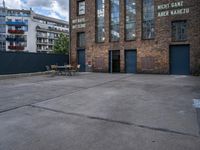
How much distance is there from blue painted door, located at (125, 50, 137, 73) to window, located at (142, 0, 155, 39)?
2.04 metres

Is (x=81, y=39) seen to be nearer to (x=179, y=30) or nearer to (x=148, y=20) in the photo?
(x=148, y=20)

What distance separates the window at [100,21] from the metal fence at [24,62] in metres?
5.48

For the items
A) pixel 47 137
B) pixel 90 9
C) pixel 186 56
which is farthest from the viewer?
pixel 90 9

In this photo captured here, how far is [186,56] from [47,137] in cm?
1621

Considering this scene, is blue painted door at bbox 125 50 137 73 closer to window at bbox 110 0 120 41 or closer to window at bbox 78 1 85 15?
window at bbox 110 0 120 41

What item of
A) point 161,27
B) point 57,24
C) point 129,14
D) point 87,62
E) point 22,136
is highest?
point 57,24

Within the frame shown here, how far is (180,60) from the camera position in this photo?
57.2 ft

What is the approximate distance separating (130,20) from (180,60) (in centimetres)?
637

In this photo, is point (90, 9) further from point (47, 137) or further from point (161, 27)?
point (47, 137)

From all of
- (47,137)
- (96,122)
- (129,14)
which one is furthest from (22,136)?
(129,14)

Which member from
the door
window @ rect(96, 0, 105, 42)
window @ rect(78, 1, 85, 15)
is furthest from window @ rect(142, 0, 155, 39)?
window @ rect(78, 1, 85, 15)

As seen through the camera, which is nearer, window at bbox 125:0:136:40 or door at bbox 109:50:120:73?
window at bbox 125:0:136:40

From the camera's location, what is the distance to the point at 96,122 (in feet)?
15.3

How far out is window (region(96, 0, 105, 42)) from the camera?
2147cm
